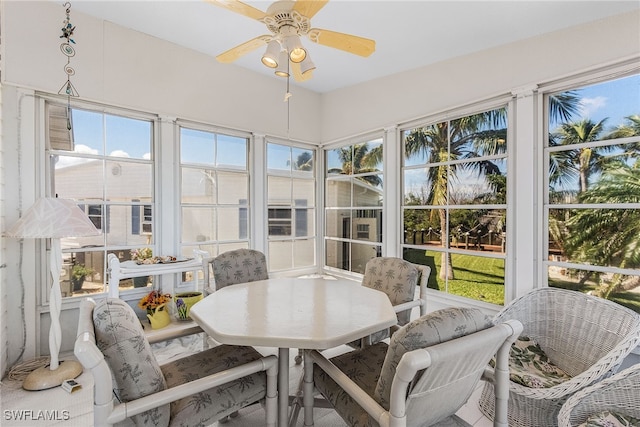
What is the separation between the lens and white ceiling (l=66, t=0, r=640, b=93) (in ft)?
7.09

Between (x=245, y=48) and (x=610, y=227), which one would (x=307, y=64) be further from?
(x=610, y=227)

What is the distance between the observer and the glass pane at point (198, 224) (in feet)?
10.5

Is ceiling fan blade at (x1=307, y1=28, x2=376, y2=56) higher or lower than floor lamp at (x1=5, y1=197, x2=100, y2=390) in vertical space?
higher

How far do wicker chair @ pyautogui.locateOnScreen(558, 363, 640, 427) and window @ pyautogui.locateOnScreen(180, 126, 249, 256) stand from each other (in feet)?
10.0

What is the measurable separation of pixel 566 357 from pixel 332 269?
8.57ft

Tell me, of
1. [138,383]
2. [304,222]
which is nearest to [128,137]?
[304,222]

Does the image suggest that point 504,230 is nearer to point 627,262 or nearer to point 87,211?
point 627,262

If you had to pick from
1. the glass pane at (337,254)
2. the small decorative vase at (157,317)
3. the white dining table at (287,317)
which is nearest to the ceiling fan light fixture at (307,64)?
the white dining table at (287,317)

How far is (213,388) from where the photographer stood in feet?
4.46

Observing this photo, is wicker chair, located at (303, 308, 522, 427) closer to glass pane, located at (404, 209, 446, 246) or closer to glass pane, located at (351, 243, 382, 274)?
glass pane, located at (404, 209, 446, 246)

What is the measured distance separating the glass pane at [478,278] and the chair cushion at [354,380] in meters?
1.50

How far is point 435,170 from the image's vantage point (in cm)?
310

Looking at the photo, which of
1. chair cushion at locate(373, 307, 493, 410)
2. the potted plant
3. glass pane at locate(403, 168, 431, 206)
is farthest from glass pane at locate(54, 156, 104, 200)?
glass pane at locate(403, 168, 431, 206)

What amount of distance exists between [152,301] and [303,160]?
2.46 metres
